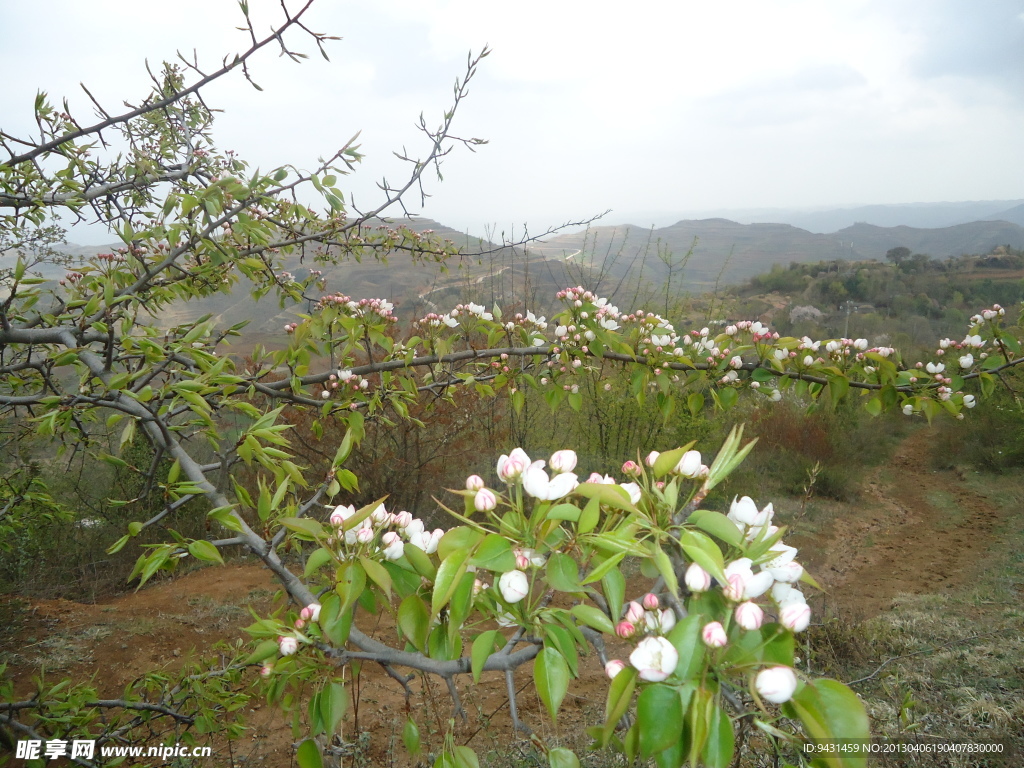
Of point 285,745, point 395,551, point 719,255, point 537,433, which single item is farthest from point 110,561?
point 719,255

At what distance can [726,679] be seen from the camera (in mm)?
591

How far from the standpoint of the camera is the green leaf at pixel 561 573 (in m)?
0.63

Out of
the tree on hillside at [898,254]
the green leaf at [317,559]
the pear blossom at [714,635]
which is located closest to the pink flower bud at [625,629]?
the pear blossom at [714,635]

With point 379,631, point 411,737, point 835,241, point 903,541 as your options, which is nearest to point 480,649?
point 411,737

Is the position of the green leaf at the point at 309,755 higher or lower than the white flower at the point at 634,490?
lower

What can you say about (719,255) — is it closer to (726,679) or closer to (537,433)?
(537,433)

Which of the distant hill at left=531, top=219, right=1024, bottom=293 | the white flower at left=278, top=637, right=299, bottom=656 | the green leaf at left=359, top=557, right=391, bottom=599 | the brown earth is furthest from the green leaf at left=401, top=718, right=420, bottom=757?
the distant hill at left=531, top=219, right=1024, bottom=293

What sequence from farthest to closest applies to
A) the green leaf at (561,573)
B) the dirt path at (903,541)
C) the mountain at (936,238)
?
the mountain at (936,238), the dirt path at (903,541), the green leaf at (561,573)

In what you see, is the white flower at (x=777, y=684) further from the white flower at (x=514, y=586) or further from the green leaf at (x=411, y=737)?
the green leaf at (x=411, y=737)

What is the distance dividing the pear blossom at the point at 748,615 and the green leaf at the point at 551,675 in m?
0.22

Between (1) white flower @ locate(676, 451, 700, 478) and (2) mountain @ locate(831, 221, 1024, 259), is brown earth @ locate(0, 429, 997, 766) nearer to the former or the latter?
(1) white flower @ locate(676, 451, 700, 478)

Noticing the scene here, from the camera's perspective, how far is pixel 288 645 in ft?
2.60

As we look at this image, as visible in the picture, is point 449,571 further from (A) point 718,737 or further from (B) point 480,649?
(A) point 718,737

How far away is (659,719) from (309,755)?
56 cm
